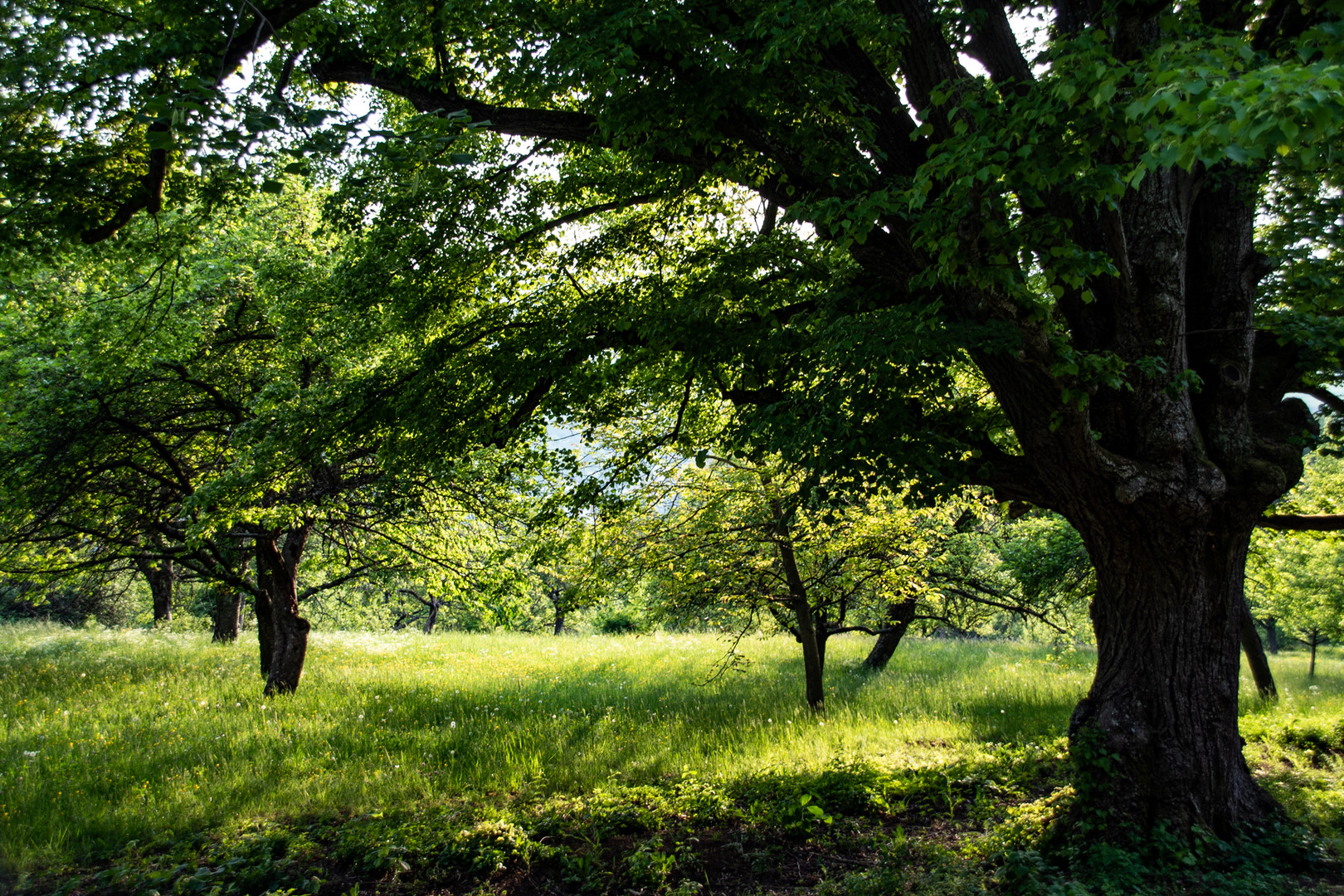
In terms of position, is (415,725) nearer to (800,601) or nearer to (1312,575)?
(800,601)

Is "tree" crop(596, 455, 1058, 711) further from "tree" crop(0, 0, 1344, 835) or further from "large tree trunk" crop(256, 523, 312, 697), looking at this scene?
"large tree trunk" crop(256, 523, 312, 697)

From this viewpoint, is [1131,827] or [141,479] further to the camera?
[141,479]

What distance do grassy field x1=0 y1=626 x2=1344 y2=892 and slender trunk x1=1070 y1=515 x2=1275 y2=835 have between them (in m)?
1.33

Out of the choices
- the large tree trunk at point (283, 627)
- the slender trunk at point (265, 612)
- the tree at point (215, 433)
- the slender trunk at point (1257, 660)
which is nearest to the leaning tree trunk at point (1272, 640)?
the slender trunk at point (1257, 660)

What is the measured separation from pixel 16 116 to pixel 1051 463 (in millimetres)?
7882

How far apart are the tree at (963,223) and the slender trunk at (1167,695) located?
21 millimetres

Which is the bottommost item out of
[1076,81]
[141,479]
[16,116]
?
[141,479]

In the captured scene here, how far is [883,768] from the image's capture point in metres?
7.10

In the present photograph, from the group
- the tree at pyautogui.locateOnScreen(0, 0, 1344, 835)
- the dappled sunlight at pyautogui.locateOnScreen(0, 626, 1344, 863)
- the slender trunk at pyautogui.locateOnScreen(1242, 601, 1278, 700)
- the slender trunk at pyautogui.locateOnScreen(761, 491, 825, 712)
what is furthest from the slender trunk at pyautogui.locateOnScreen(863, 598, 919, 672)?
the tree at pyautogui.locateOnScreen(0, 0, 1344, 835)

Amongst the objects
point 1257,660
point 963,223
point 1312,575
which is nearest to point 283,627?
point 963,223

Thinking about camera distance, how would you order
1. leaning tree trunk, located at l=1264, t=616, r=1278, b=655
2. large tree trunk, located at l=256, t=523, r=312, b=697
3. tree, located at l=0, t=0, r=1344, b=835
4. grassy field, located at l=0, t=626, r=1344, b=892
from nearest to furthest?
tree, located at l=0, t=0, r=1344, b=835 → grassy field, located at l=0, t=626, r=1344, b=892 → large tree trunk, located at l=256, t=523, r=312, b=697 → leaning tree trunk, located at l=1264, t=616, r=1278, b=655

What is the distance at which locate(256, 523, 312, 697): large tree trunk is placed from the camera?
1041cm

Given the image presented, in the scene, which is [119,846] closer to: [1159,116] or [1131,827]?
[1131,827]

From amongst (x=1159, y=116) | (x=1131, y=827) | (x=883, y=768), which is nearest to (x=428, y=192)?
(x=1159, y=116)
